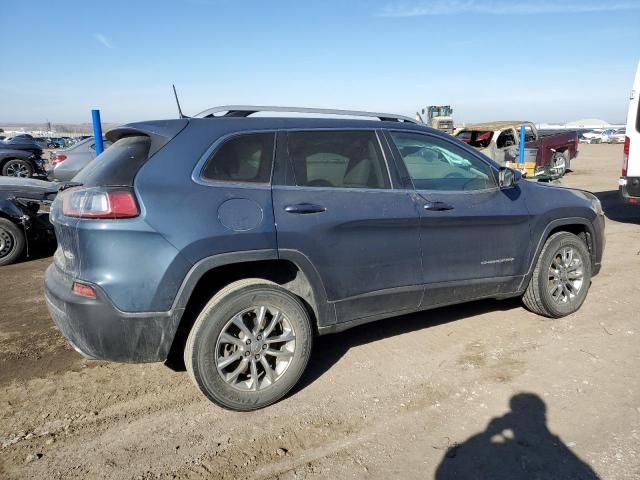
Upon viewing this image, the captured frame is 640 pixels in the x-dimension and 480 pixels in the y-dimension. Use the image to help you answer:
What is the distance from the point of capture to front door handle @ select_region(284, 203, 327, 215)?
3.06 metres

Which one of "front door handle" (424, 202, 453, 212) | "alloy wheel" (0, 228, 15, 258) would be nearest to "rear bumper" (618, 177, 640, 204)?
"front door handle" (424, 202, 453, 212)

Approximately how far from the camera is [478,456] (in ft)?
8.64

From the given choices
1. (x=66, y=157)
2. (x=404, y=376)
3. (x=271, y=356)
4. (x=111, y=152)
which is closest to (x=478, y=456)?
(x=404, y=376)

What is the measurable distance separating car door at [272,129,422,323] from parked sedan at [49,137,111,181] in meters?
7.87

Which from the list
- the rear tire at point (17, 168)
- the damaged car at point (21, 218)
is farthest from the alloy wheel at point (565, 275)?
the rear tire at point (17, 168)

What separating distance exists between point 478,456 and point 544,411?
2.19ft

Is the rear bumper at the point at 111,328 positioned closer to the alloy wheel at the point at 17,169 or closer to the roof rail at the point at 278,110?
the roof rail at the point at 278,110

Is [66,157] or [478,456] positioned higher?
[66,157]

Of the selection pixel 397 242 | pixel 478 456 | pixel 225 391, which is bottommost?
pixel 478 456

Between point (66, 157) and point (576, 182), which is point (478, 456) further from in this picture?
point (576, 182)

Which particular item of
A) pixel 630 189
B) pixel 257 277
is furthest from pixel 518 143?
pixel 257 277

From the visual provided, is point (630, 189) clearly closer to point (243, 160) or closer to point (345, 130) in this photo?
point (345, 130)

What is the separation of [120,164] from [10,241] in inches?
189

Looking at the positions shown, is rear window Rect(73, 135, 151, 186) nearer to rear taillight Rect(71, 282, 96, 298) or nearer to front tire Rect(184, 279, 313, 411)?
rear taillight Rect(71, 282, 96, 298)
